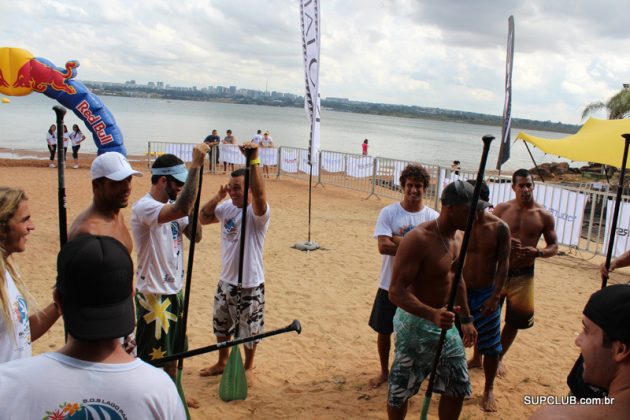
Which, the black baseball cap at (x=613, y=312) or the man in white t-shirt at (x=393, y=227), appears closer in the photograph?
the black baseball cap at (x=613, y=312)

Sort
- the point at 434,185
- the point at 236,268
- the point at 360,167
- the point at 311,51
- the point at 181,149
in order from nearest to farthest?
the point at 236,268 → the point at 311,51 → the point at 434,185 → the point at 360,167 → the point at 181,149

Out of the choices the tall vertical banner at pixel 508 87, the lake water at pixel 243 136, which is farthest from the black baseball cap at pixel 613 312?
the lake water at pixel 243 136

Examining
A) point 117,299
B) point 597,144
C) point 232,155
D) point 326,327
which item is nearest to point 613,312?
point 117,299

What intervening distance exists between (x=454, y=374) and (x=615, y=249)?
8421 mm

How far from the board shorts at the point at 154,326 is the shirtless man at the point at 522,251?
3.17 metres

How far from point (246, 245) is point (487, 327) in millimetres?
2330

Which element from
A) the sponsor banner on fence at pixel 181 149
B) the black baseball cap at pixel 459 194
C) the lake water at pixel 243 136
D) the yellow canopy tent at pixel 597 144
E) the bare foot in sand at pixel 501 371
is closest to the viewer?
the black baseball cap at pixel 459 194

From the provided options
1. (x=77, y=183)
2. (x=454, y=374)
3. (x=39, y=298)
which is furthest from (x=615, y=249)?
(x=77, y=183)

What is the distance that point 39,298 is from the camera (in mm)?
6648

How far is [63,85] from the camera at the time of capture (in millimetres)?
10273

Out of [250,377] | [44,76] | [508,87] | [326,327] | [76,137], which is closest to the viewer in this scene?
[250,377]

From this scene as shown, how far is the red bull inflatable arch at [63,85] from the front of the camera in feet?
33.6

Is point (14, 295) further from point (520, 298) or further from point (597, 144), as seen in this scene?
point (597, 144)

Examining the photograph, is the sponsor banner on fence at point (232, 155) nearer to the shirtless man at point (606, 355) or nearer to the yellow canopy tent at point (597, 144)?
the yellow canopy tent at point (597, 144)
